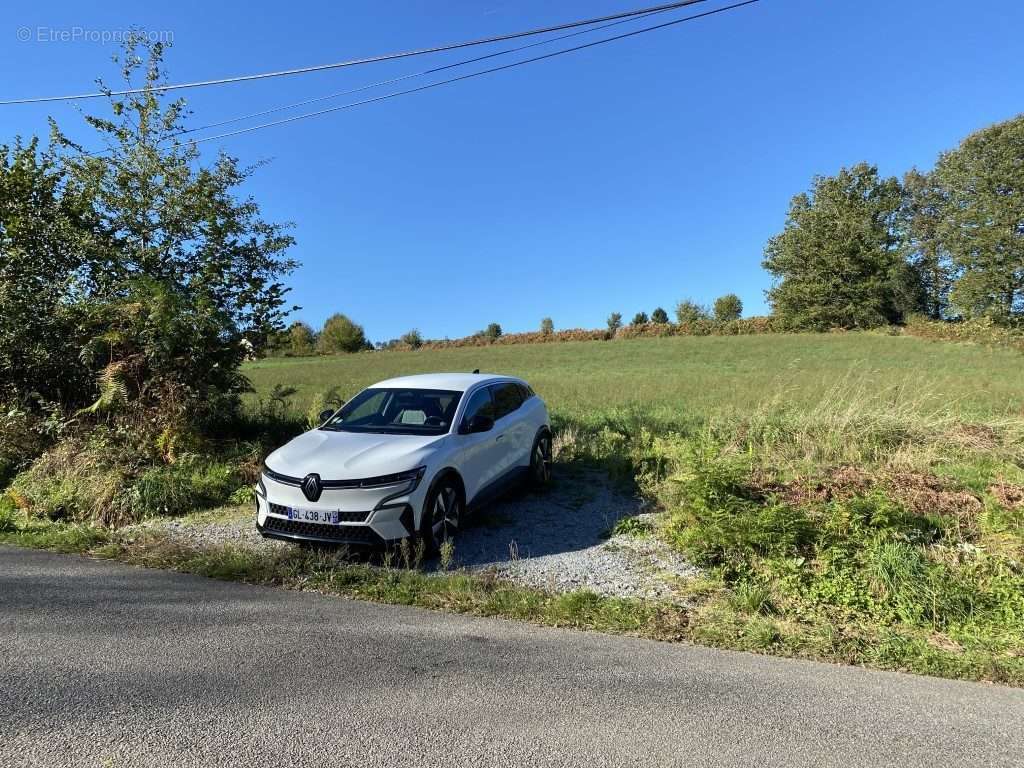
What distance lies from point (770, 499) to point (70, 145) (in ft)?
39.0

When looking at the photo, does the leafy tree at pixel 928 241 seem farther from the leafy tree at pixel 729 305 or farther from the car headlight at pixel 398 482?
the car headlight at pixel 398 482

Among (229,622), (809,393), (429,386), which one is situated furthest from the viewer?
(809,393)

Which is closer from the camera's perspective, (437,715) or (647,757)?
(647,757)

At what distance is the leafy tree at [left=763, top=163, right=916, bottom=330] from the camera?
200ft

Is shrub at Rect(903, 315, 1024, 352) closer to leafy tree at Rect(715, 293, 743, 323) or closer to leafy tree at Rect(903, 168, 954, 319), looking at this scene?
leafy tree at Rect(903, 168, 954, 319)

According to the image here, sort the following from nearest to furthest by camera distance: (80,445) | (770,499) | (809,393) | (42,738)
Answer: (42,738)
(770,499)
(80,445)
(809,393)

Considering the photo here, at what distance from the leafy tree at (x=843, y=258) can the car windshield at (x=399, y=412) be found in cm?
6323

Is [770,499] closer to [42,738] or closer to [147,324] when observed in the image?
[42,738]

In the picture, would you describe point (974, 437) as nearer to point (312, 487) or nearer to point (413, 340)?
point (312, 487)

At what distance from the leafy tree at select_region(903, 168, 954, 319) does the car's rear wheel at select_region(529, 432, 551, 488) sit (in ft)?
Answer: 209

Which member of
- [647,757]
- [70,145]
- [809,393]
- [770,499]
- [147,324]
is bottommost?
[647,757]

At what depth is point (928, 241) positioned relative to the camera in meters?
60.4

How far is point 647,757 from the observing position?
8.68 feet

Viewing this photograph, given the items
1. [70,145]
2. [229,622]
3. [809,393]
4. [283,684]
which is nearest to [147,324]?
[70,145]
